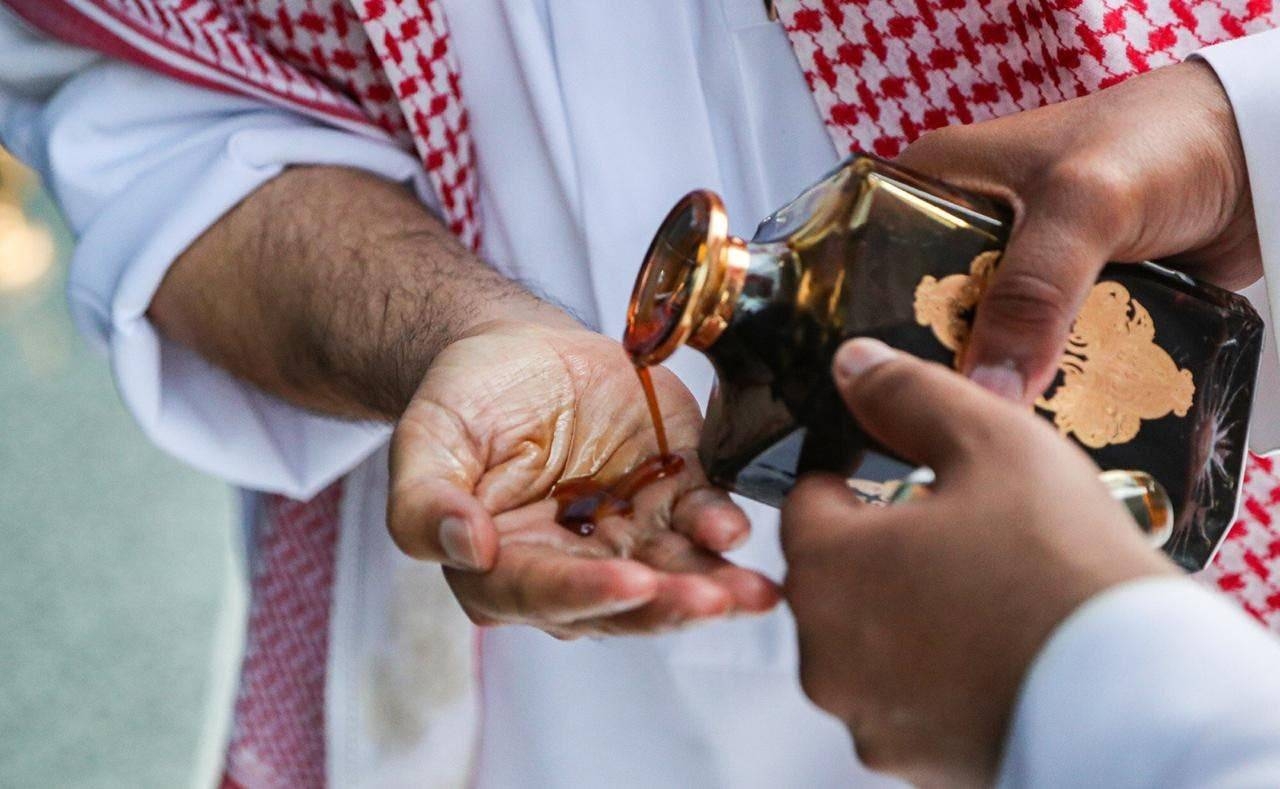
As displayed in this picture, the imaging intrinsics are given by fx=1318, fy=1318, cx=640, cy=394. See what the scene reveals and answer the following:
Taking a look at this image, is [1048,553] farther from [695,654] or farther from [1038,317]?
[695,654]

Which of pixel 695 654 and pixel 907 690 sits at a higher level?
pixel 907 690

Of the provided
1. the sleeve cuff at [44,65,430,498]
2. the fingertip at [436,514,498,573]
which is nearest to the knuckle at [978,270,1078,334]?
the fingertip at [436,514,498,573]

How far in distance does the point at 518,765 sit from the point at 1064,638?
2.10 ft

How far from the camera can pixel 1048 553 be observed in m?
0.46

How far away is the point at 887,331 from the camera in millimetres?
585

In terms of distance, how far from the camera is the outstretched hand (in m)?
0.56

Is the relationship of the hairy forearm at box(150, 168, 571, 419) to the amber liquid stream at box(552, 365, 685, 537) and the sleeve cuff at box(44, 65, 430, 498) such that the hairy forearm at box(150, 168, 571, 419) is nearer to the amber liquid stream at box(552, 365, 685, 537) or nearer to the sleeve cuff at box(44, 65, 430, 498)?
the sleeve cuff at box(44, 65, 430, 498)

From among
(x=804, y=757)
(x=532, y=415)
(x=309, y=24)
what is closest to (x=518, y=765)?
(x=804, y=757)

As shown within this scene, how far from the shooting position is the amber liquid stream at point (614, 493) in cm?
69

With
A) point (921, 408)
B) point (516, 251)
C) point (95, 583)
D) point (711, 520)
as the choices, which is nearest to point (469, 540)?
point (711, 520)

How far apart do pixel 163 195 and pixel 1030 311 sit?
2.18 feet

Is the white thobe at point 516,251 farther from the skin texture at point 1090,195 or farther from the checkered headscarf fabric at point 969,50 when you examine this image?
the skin texture at point 1090,195

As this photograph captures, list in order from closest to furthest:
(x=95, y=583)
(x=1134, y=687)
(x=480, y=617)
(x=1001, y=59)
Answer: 1. (x=1134, y=687)
2. (x=480, y=617)
3. (x=1001, y=59)
4. (x=95, y=583)

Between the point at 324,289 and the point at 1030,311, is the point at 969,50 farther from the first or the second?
the point at 324,289
